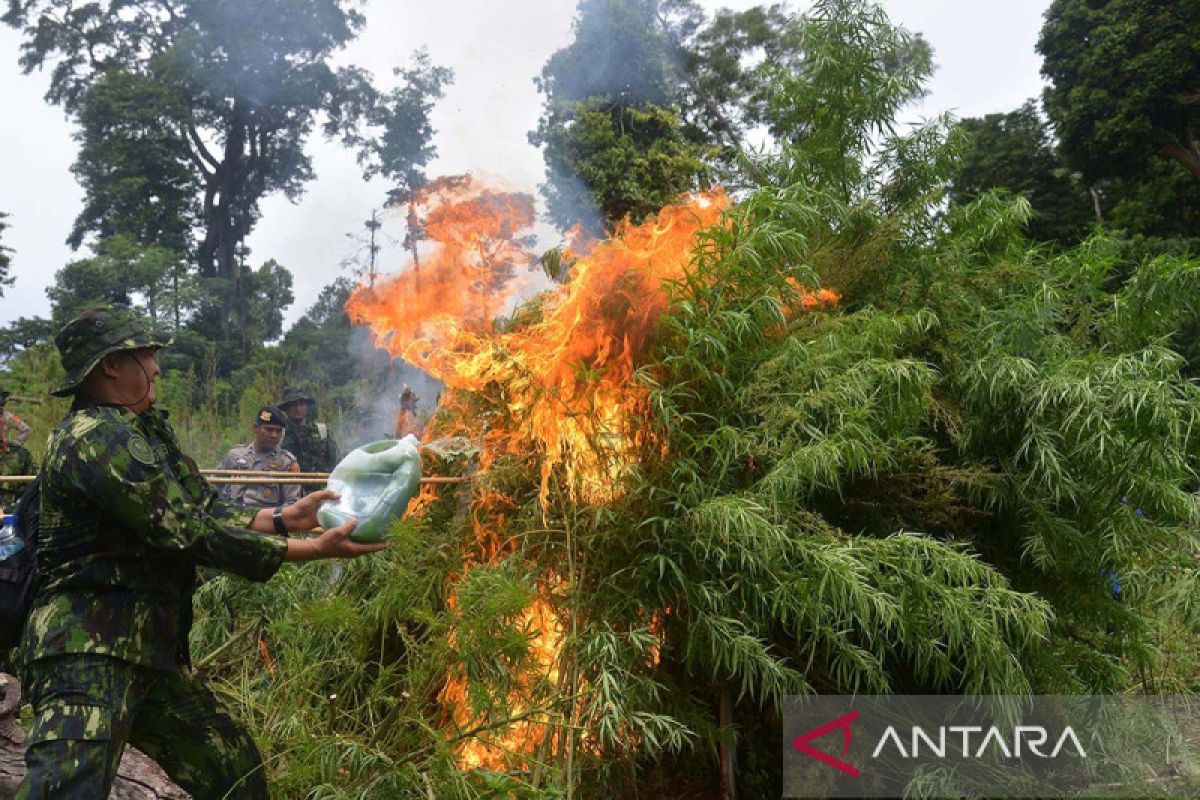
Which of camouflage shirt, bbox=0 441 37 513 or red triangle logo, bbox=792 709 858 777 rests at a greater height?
camouflage shirt, bbox=0 441 37 513

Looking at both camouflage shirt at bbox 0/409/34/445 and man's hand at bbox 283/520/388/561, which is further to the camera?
camouflage shirt at bbox 0/409/34/445

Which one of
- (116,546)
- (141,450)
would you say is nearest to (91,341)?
(141,450)

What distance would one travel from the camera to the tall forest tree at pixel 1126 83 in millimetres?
12969

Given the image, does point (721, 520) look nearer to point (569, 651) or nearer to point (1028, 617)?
point (569, 651)

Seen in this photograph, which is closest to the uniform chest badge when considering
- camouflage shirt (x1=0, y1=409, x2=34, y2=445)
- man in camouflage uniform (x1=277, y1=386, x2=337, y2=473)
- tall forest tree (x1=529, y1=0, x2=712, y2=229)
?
man in camouflage uniform (x1=277, y1=386, x2=337, y2=473)

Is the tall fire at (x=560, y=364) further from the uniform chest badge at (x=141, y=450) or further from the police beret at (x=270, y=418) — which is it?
the police beret at (x=270, y=418)

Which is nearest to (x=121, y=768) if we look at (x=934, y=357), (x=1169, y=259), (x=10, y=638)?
(x=10, y=638)

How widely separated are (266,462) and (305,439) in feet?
4.12

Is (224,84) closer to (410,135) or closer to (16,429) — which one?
(410,135)

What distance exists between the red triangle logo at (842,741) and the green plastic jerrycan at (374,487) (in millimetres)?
1932

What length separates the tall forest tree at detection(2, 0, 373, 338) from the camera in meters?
19.7

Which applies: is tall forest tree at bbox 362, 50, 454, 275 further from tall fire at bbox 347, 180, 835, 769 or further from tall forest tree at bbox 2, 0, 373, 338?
tall fire at bbox 347, 180, 835, 769

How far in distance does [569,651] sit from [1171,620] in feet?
13.1

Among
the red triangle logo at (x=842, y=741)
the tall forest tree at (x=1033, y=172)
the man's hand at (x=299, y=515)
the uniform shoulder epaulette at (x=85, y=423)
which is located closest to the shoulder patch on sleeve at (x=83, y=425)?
the uniform shoulder epaulette at (x=85, y=423)
